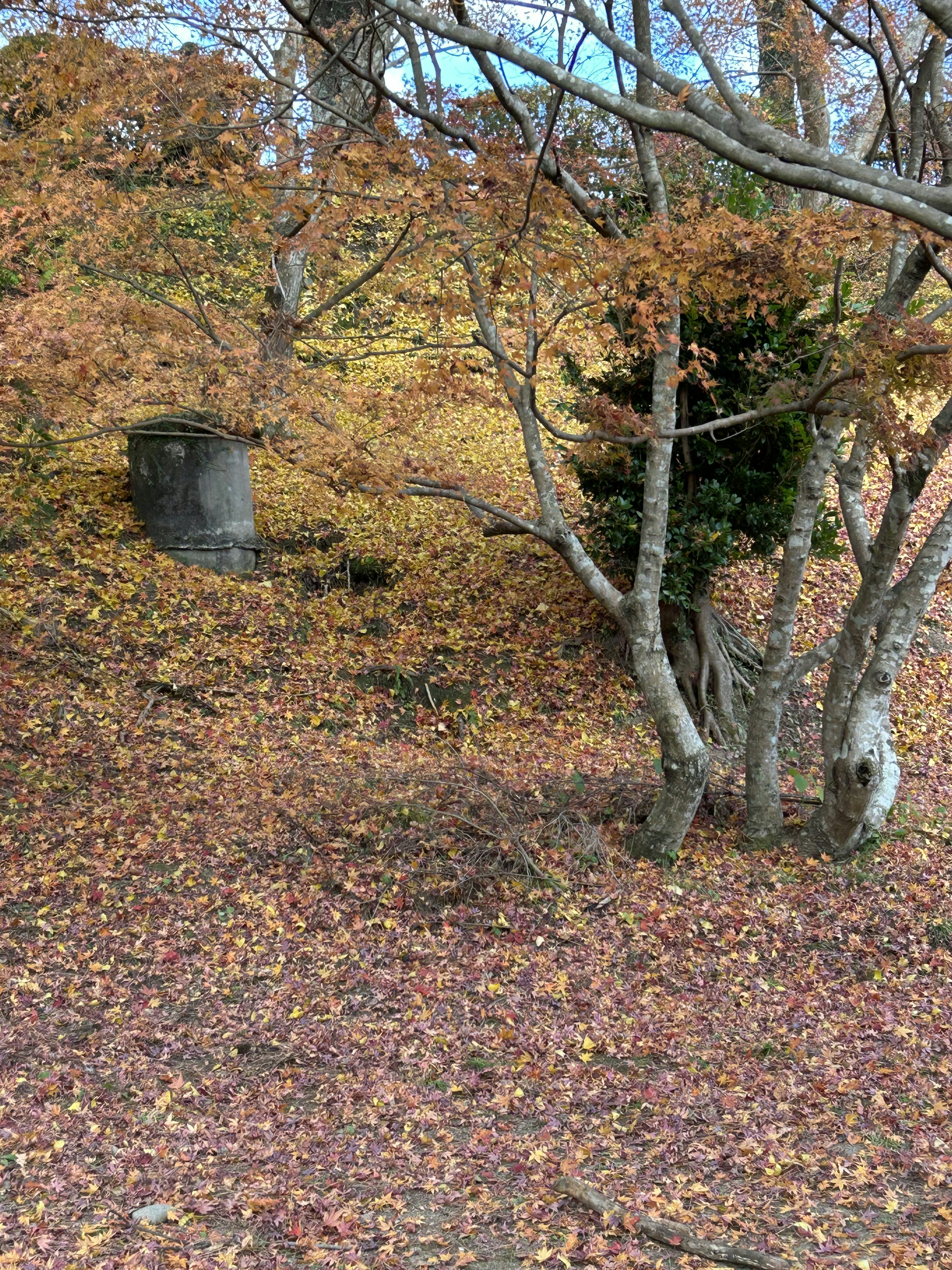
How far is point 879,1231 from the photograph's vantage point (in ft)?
11.2

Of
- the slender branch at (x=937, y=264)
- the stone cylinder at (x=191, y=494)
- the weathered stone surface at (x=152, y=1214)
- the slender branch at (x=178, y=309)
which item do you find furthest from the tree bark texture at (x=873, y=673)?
the stone cylinder at (x=191, y=494)

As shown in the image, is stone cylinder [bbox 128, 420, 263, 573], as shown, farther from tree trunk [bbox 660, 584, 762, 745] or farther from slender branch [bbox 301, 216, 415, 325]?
tree trunk [bbox 660, 584, 762, 745]

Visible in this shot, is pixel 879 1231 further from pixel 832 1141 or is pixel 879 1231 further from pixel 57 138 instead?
pixel 57 138

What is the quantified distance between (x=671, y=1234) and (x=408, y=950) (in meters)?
2.52

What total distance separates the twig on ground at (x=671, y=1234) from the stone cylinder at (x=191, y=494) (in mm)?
7678

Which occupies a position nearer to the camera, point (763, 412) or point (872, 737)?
point (763, 412)

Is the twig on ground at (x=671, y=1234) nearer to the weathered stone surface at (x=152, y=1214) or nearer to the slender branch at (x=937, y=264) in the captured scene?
A: the weathered stone surface at (x=152, y=1214)

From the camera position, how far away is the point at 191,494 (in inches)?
398

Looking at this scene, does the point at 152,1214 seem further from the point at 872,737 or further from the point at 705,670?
the point at 705,670

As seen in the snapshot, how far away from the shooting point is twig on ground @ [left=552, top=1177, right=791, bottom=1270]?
3.29 m

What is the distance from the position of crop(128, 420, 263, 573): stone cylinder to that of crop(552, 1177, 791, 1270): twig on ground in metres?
7.68

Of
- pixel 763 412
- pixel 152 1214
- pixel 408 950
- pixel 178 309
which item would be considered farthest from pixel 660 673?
pixel 178 309

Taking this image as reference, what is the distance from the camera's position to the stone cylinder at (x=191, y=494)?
397 inches

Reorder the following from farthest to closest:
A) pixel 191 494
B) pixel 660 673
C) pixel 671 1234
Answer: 1. pixel 191 494
2. pixel 660 673
3. pixel 671 1234
